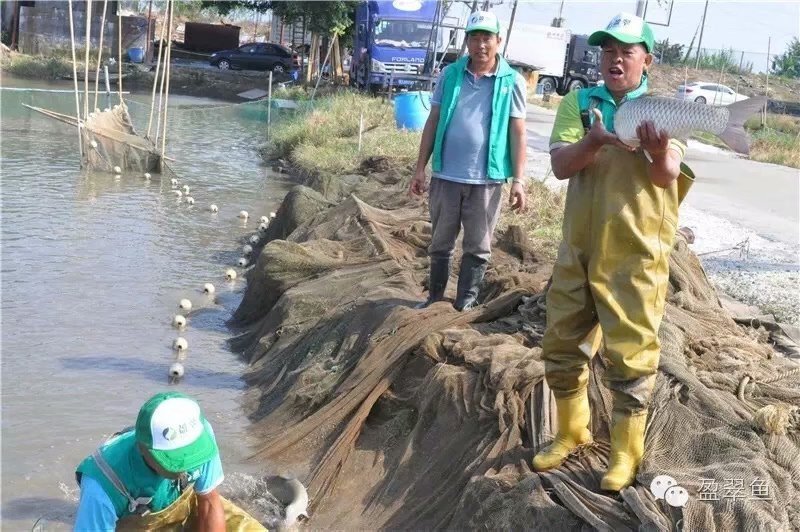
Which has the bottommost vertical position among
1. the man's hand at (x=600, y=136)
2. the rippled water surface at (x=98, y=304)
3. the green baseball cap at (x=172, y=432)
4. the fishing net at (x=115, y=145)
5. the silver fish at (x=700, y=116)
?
the rippled water surface at (x=98, y=304)

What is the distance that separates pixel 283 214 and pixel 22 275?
118 inches

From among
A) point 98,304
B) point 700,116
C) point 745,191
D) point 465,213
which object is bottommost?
point 98,304

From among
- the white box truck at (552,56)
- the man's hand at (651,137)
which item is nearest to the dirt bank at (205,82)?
the white box truck at (552,56)

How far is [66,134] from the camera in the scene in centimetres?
2045

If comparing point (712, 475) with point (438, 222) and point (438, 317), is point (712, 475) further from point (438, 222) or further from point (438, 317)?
point (438, 222)

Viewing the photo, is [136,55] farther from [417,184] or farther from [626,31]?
[626,31]

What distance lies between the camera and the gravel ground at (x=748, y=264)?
710cm

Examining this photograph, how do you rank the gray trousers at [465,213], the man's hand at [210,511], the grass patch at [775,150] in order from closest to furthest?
the man's hand at [210,511] < the gray trousers at [465,213] < the grass patch at [775,150]

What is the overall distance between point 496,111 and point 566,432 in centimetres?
248

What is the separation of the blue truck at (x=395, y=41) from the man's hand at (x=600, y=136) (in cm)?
2417

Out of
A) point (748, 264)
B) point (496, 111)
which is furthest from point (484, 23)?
point (748, 264)

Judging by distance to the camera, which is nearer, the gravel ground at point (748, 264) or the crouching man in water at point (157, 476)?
the crouching man in water at point (157, 476)

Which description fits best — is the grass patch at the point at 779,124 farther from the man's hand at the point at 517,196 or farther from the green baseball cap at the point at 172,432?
the green baseball cap at the point at 172,432

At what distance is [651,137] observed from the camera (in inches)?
122
